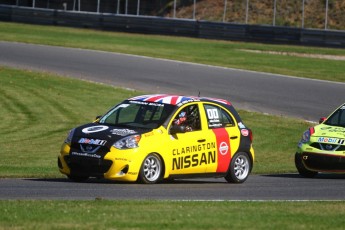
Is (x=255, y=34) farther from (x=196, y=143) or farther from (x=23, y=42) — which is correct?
(x=196, y=143)

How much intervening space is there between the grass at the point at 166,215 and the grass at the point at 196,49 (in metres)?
22.5

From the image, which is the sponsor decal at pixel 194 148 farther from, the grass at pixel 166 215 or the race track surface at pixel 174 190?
the grass at pixel 166 215

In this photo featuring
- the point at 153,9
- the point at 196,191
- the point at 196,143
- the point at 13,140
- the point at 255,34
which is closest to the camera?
the point at 196,191

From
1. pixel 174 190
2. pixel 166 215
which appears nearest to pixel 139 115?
pixel 174 190

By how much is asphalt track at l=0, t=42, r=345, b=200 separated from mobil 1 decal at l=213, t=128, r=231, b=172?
31cm

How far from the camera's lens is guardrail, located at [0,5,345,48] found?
45.3m

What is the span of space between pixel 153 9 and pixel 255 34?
1201 centimetres

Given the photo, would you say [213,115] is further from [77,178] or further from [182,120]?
[77,178]

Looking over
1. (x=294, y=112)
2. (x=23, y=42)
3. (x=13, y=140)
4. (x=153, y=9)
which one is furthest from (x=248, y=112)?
(x=153, y=9)

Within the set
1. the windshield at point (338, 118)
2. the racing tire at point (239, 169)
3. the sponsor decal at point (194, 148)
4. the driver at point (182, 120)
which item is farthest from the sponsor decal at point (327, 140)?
the driver at point (182, 120)

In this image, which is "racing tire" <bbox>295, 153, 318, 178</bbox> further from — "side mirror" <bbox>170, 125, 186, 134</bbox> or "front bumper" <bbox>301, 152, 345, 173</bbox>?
"side mirror" <bbox>170, 125, 186, 134</bbox>

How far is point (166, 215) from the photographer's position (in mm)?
10602

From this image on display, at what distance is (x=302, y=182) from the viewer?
1625 cm

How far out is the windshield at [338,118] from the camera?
18141 millimetres
